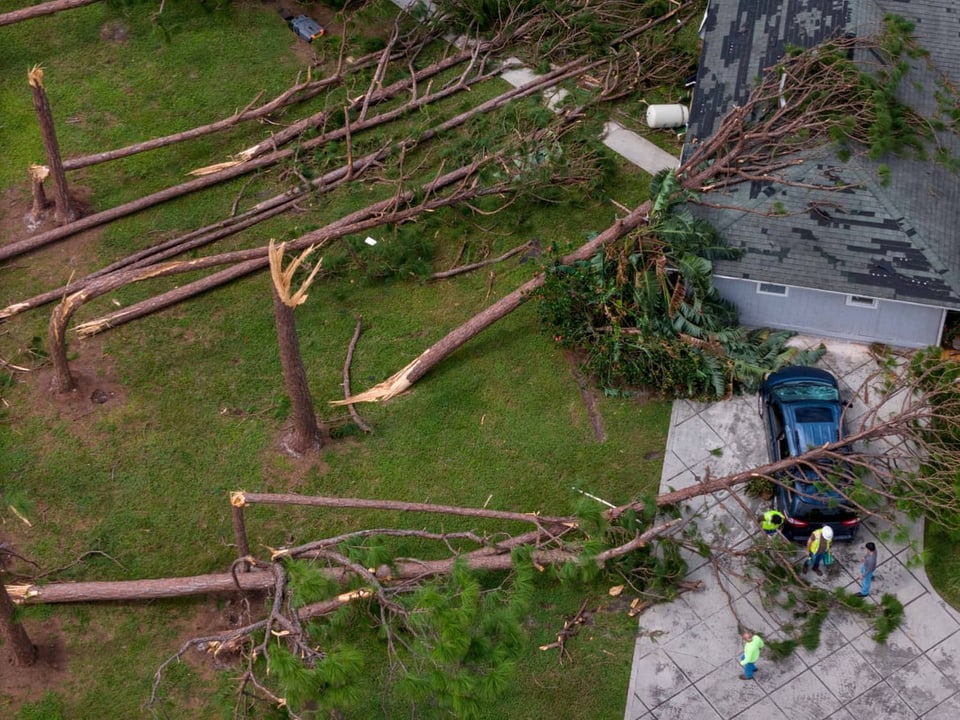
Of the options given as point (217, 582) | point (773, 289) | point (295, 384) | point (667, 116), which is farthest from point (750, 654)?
point (667, 116)

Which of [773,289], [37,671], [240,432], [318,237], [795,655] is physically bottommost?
[795,655]

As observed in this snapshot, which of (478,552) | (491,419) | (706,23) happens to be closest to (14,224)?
(491,419)

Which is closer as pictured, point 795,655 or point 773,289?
point 795,655

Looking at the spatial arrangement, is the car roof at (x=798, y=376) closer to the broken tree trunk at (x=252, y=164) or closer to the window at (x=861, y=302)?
the window at (x=861, y=302)

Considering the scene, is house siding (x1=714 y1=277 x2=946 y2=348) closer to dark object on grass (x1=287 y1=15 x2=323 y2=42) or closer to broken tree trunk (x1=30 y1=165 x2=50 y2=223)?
dark object on grass (x1=287 y1=15 x2=323 y2=42)

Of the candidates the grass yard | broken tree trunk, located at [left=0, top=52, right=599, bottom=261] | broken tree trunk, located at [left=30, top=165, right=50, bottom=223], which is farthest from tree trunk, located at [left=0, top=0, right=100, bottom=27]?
broken tree trunk, located at [left=0, top=52, right=599, bottom=261]

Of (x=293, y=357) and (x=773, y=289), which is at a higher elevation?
(x=293, y=357)

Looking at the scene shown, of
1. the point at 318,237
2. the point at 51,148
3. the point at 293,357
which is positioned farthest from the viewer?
the point at 51,148

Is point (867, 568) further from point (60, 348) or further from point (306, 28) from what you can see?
point (306, 28)
